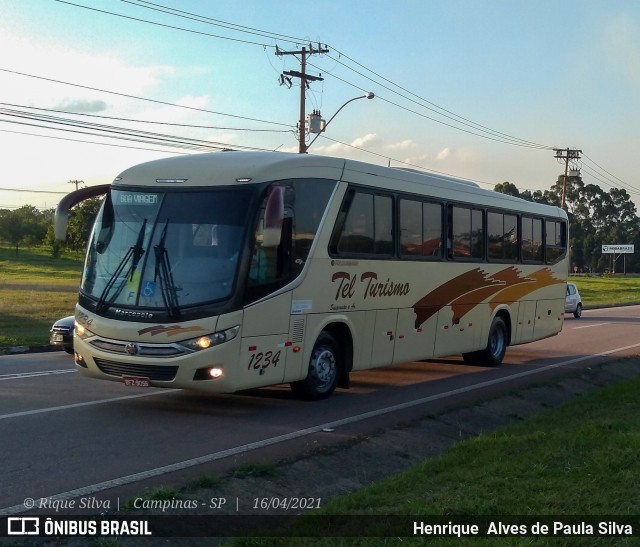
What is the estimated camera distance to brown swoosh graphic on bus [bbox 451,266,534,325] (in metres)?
16.0

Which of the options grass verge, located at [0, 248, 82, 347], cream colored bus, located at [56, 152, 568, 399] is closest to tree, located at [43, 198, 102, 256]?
cream colored bus, located at [56, 152, 568, 399]

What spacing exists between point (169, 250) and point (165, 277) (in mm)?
349

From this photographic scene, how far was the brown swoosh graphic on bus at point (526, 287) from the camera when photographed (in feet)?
58.1

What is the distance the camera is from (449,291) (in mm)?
15586

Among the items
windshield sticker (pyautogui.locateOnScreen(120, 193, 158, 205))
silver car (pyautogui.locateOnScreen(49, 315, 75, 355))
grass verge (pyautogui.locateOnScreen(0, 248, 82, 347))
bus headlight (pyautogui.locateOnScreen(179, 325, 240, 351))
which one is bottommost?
grass verge (pyautogui.locateOnScreen(0, 248, 82, 347))

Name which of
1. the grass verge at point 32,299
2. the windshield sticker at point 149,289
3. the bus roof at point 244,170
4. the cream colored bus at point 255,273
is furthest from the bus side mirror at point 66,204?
the grass verge at point 32,299

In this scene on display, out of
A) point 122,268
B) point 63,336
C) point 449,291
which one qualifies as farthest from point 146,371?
point 63,336

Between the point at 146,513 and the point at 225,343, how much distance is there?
13.4 ft

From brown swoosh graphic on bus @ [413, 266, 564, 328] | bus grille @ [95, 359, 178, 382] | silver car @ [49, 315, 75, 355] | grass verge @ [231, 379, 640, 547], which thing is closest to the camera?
grass verge @ [231, 379, 640, 547]

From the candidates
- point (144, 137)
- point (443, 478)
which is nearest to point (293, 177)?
point (443, 478)

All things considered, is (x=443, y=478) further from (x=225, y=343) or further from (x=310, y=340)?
(x=310, y=340)

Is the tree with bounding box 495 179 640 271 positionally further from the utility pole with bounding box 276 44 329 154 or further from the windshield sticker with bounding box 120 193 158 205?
the windshield sticker with bounding box 120 193 158 205

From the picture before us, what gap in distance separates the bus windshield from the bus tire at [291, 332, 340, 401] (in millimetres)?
2155

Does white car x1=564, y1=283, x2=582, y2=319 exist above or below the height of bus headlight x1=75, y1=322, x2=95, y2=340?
below
